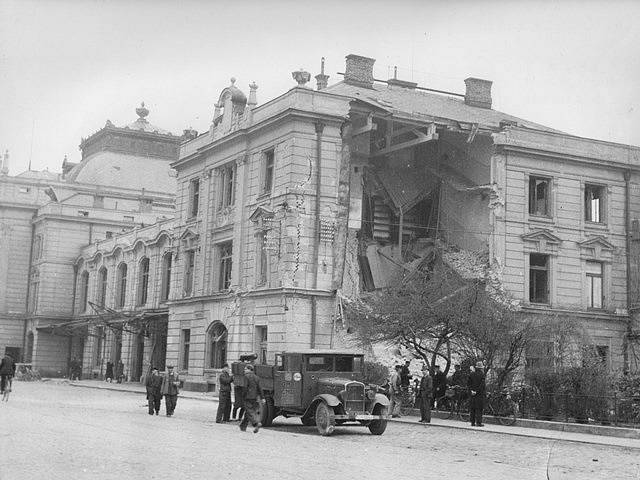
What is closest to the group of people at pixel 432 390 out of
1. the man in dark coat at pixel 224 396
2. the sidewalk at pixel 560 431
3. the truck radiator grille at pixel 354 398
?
the sidewalk at pixel 560 431

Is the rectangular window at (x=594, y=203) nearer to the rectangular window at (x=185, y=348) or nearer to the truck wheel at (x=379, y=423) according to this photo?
the rectangular window at (x=185, y=348)

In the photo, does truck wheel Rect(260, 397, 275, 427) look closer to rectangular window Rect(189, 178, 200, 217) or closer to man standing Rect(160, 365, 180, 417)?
man standing Rect(160, 365, 180, 417)

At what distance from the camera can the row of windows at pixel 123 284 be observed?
161 feet

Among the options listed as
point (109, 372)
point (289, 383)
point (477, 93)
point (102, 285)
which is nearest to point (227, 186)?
point (477, 93)

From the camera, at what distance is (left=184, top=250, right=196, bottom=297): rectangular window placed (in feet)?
136

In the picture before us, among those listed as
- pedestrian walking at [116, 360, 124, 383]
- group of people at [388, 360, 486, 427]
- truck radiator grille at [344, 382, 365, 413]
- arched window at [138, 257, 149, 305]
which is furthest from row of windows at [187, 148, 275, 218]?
truck radiator grille at [344, 382, 365, 413]

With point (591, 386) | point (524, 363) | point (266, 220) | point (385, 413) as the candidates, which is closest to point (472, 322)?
point (524, 363)

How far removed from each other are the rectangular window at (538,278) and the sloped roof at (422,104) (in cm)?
596

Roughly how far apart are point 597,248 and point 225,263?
16335mm

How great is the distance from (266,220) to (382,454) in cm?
1980

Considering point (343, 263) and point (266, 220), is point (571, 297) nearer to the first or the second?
point (343, 263)

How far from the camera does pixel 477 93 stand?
142 feet

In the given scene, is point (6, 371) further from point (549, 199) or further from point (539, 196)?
point (549, 199)

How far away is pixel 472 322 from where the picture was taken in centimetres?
2475
